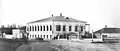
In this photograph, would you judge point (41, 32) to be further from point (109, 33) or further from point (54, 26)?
point (109, 33)

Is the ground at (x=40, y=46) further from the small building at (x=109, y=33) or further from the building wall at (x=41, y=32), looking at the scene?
the building wall at (x=41, y=32)

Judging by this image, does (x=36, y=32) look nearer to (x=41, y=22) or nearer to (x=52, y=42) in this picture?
(x=41, y=22)

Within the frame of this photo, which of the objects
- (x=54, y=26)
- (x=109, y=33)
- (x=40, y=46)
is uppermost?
(x=54, y=26)

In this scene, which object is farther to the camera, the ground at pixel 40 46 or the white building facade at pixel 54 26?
the white building facade at pixel 54 26

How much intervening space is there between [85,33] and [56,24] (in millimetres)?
1676

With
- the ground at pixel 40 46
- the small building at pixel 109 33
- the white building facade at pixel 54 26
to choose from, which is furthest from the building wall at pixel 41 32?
the small building at pixel 109 33

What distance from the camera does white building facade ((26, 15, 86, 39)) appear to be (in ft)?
46.5

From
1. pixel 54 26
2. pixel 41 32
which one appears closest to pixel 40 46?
pixel 41 32

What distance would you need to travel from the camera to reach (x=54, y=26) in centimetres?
1541

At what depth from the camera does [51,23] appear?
1488 cm

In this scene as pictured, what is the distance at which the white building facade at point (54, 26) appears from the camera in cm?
1416

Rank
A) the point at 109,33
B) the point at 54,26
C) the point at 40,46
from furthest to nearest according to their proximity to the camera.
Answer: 1. the point at 54,26
2. the point at 109,33
3. the point at 40,46

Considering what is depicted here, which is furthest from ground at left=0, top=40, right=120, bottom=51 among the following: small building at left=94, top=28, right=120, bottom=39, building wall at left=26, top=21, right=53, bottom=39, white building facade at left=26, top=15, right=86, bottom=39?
white building facade at left=26, top=15, right=86, bottom=39

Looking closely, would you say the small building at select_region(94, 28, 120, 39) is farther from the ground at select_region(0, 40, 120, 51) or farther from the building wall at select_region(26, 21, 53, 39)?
the building wall at select_region(26, 21, 53, 39)
